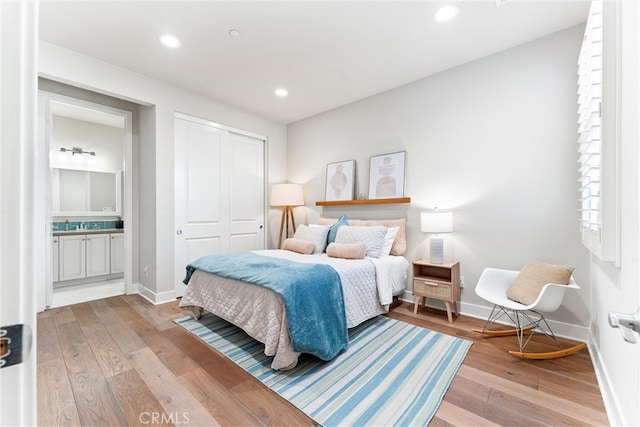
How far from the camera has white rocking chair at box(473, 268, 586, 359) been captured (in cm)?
197

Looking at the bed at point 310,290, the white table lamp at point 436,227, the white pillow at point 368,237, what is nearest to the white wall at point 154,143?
the bed at point 310,290

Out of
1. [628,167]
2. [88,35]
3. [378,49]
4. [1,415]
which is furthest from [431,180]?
[88,35]

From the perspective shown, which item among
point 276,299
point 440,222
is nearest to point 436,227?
point 440,222

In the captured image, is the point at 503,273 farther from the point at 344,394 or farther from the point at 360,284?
the point at 344,394

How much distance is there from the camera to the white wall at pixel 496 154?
7.77 feet

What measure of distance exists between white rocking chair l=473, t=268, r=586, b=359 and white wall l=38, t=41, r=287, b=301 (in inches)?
140

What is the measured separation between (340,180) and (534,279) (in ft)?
8.48

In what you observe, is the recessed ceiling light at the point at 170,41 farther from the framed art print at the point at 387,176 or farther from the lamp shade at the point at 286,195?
the framed art print at the point at 387,176

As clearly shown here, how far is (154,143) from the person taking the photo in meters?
3.32

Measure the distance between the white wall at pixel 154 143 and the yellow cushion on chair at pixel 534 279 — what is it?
3.80 m

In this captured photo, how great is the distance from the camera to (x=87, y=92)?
3.32 m

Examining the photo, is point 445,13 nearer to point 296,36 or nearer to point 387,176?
point 296,36

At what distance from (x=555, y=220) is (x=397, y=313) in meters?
1.77

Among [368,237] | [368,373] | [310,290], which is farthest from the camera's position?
[368,237]
